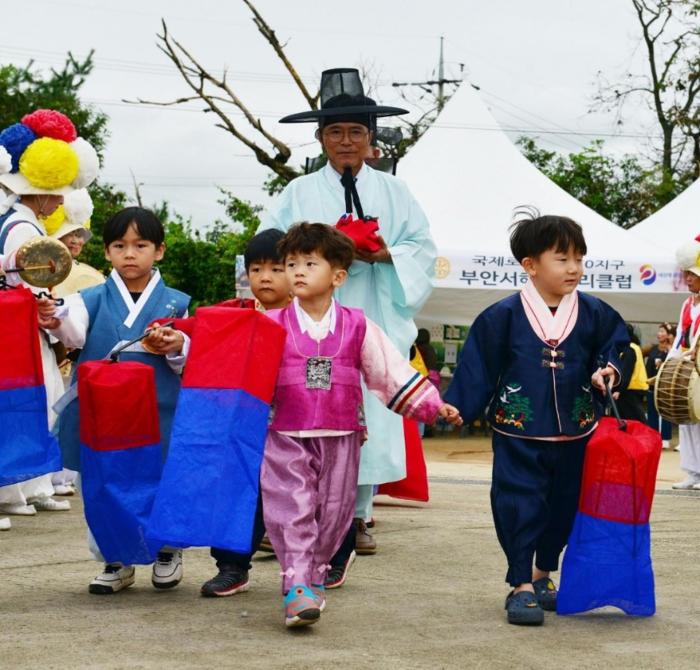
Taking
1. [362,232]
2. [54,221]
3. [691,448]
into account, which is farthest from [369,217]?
[691,448]

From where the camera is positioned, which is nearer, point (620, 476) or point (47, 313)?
point (620, 476)

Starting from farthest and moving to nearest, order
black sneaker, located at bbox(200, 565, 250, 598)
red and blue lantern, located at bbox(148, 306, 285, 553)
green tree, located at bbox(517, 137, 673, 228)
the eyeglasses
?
green tree, located at bbox(517, 137, 673, 228), the eyeglasses, black sneaker, located at bbox(200, 565, 250, 598), red and blue lantern, located at bbox(148, 306, 285, 553)

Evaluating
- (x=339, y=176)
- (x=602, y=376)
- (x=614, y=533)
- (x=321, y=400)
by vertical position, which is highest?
(x=339, y=176)

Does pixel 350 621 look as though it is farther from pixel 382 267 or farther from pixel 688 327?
pixel 688 327

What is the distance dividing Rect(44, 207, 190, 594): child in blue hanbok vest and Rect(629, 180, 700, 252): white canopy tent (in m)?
11.3

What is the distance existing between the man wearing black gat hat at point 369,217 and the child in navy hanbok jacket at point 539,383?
127 centimetres

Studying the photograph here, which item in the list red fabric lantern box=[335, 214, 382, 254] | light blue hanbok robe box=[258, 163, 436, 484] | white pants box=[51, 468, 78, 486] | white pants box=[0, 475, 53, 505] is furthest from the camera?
white pants box=[51, 468, 78, 486]

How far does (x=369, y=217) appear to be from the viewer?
20.1 feet

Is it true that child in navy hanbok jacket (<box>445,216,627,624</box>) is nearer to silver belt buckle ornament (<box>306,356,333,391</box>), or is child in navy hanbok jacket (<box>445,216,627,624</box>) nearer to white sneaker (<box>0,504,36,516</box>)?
silver belt buckle ornament (<box>306,356,333,391</box>)

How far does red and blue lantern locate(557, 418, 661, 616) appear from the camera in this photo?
14.8 ft

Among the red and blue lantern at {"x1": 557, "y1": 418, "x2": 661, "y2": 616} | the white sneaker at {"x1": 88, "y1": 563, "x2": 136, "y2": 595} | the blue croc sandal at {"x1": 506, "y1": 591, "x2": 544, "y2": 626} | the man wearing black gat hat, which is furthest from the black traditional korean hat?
the blue croc sandal at {"x1": 506, "y1": 591, "x2": 544, "y2": 626}

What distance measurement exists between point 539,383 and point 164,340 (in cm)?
132

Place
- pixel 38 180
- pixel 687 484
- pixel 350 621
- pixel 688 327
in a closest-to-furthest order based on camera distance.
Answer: pixel 350 621
pixel 38 180
pixel 688 327
pixel 687 484

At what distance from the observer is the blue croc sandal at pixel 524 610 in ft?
14.5
